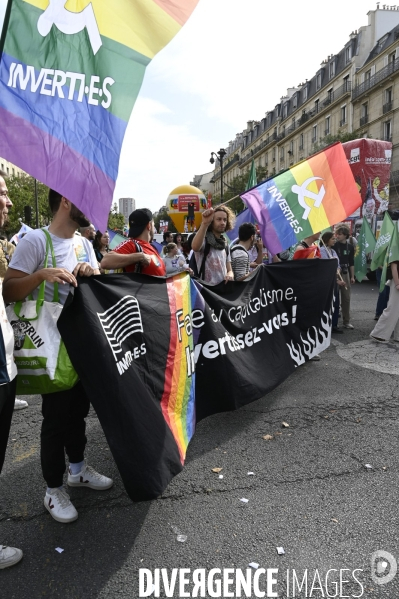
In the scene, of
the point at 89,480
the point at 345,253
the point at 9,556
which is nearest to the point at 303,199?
the point at 345,253

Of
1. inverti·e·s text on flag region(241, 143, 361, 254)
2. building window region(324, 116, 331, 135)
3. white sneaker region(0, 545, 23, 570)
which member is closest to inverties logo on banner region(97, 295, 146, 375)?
white sneaker region(0, 545, 23, 570)

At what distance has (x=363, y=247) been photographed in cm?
1140

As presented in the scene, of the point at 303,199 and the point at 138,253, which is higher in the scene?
the point at 303,199

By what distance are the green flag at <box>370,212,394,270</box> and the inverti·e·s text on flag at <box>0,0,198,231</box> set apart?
6.06 m

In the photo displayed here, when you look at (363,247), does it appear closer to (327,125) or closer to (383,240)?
(383,240)

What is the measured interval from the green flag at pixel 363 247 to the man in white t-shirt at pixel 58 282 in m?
9.98

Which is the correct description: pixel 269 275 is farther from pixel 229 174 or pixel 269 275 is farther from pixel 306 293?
pixel 229 174

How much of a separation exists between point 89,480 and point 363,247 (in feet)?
33.8

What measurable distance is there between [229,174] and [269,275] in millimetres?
96390

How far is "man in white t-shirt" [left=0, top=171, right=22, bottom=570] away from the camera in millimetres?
2049

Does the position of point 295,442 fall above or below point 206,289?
below

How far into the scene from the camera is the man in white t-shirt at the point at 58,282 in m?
2.27

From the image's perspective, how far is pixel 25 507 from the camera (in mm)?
2688

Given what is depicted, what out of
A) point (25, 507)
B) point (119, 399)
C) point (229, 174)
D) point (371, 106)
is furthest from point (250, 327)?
point (229, 174)
